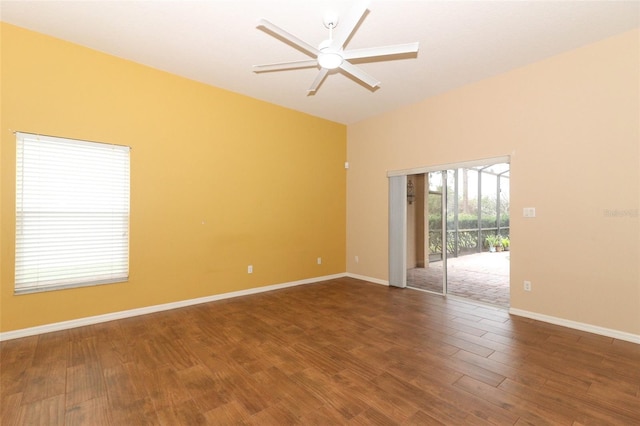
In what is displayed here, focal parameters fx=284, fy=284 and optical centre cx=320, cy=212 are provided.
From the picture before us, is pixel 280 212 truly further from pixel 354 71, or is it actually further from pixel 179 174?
pixel 354 71

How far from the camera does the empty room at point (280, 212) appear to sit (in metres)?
2.21

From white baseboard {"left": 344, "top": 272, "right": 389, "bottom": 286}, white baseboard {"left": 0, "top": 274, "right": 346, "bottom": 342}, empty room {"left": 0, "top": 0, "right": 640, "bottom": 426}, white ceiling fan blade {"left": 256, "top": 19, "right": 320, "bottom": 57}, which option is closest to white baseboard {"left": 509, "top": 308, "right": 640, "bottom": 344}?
empty room {"left": 0, "top": 0, "right": 640, "bottom": 426}

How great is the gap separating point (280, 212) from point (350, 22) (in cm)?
354

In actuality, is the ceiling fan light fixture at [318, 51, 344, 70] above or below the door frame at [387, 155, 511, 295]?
above

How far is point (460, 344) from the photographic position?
2941 millimetres

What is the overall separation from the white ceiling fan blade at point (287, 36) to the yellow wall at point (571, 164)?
296 centimetres

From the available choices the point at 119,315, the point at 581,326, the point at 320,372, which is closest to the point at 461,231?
the point at 581,326

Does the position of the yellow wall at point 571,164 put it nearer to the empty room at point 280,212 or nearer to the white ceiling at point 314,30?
the empty room at point 280,212

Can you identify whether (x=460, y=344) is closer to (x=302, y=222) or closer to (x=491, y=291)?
(x=491, y=291)

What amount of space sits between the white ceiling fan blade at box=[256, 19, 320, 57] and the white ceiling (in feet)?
1.81

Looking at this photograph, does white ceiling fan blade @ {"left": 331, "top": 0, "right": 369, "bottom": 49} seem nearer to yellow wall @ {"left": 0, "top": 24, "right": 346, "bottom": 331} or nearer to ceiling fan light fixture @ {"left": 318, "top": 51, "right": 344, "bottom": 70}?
ceiling fan light fixture @ {"left": 318, "top": 51, "right": 344, "bottom": 70}

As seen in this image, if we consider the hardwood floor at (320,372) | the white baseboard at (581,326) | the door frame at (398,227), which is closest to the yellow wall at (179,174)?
the hardwood floor at (320,372)

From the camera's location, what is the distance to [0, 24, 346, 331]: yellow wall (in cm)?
314

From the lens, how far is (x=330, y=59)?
255 centimetres
